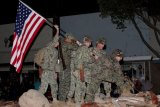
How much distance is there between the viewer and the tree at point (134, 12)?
92.0 ft

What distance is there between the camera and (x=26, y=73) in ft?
107

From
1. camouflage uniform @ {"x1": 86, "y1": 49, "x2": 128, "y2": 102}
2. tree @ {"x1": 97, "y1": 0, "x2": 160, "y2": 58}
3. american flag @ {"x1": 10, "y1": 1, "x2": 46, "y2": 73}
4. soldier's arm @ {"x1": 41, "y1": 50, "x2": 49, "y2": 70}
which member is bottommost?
camouflage uniform @ {"x1": 86, "y1": 49, "x2": 128, "y2": 102}

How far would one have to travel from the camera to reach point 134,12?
28547 millimetres

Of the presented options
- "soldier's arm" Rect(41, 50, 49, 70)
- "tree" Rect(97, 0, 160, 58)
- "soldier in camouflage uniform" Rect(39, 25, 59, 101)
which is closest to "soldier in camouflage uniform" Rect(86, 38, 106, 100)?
"soldier in camouflage uniform" Rect(39, 25, 59, 101)

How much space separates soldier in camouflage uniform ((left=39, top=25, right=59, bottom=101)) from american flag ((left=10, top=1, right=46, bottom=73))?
3.22ft

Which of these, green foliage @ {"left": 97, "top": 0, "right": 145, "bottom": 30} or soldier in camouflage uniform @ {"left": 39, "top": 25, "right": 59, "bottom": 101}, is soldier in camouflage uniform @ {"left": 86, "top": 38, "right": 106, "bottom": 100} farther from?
green foliage @ {"left": 97, "top": 0, "right": 145, "bottom": 30}

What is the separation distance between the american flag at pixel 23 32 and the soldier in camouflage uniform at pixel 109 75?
2456 millimetres

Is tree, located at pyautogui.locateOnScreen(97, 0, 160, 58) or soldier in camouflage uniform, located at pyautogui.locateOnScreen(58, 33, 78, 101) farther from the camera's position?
tree, located at pyautogui.locateOnScreen(97, 0, 160, 58)

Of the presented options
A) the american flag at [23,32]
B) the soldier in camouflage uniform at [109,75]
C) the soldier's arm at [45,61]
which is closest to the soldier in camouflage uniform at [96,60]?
the soldier in camouflage uniform at [109,75]

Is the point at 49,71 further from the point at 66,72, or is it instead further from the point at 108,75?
the point at 108,75


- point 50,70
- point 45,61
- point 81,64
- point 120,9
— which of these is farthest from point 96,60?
point 120,9

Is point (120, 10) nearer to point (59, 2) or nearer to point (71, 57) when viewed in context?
point (59, 2)

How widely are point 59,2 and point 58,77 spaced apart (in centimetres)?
2073

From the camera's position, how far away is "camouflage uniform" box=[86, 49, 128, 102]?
12461mm
